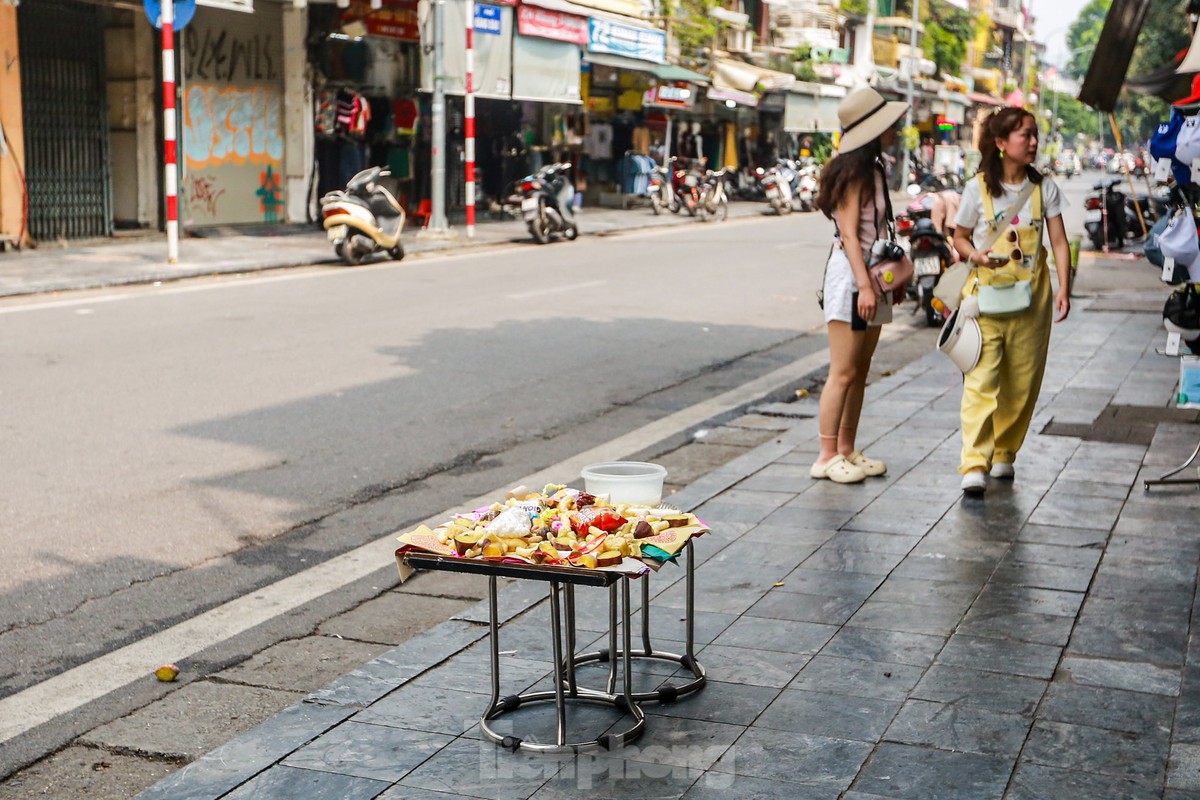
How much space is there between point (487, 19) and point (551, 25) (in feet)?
10.2

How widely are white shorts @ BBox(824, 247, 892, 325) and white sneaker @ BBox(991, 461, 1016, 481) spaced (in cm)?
91

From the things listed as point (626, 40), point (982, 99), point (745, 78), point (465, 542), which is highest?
point (982, 99)

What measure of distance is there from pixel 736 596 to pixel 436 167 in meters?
17.4

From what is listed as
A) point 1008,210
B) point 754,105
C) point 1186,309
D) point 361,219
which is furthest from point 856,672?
point 754,105

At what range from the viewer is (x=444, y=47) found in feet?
73.0

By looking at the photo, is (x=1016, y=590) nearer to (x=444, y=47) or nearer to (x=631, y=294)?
(x=631, y=294)

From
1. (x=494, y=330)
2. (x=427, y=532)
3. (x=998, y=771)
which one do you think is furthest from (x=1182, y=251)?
→ (x=494, y=330)

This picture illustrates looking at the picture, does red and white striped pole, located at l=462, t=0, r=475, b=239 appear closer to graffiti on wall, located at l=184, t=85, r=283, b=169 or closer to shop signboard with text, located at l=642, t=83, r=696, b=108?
graffiti on wall, located at l=184, t=85, r=283, b=169

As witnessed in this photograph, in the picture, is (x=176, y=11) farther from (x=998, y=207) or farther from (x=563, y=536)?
(x=563, y=536)

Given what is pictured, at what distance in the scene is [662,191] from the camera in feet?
101

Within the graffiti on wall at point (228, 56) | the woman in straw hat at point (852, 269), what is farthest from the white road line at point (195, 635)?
the graffiti on wall at point (228, 56)

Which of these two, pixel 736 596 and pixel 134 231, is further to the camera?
pixel 134 231

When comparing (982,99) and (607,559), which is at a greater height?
(982,99)

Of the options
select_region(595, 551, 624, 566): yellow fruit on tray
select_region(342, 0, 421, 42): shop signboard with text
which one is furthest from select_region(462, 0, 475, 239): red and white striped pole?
select_region(595, 551, 624, 566): yellow fruit on tray
